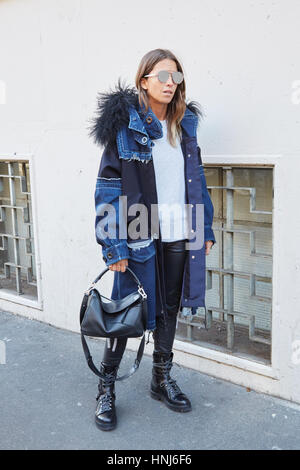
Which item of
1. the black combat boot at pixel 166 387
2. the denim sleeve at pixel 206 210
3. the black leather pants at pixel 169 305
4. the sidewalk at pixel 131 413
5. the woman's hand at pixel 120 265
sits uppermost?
the denim sleeve at pixel 206 210

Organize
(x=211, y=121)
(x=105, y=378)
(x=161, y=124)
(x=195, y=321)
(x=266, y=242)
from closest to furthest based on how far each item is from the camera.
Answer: (x=161, y=124), (x=105, y=378), (x=211, y=121), (x=266, y=242), (x=195, y=321)

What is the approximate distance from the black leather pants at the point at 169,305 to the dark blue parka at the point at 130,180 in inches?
3.4

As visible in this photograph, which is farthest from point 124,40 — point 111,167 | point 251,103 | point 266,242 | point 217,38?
point 266,242

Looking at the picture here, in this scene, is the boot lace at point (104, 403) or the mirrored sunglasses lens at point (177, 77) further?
the boot lace at point (104, 403)

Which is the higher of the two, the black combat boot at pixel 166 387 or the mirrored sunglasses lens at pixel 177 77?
the mirrored sunglasses lens at pixel 177 77

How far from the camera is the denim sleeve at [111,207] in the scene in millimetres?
2844

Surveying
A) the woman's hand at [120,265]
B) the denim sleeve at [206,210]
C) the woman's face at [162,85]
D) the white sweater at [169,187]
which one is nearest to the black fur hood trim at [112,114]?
the woman's face at [162,85]

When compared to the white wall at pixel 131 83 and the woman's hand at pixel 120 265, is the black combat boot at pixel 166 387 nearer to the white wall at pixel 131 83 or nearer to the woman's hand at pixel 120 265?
the white wall at pixel 131 83

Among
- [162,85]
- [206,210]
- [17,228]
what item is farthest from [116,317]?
[17,228]

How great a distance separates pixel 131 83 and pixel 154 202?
1.20 metres

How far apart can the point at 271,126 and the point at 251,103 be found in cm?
19

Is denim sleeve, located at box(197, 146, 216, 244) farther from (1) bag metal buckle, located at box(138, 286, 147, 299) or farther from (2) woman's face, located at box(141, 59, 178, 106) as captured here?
(1) bag metal buckle, located at box(138, 286, 147, 299)
